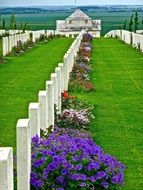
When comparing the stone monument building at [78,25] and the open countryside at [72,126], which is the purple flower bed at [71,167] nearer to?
the open countryside at [72,126]

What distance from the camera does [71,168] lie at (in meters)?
6.26

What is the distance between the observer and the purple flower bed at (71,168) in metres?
6.28

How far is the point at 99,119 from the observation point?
12.2 meters

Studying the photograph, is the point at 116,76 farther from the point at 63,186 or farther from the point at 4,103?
the point at 63,186

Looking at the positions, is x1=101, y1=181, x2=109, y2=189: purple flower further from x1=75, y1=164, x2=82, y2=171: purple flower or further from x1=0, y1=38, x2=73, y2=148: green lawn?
x1=0, y1=38, x2=73, y2=148: green lawn

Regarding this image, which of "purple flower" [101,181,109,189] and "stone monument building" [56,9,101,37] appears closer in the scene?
"purple flower" [101,181,109,189]

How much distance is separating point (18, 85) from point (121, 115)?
5459 millimetres

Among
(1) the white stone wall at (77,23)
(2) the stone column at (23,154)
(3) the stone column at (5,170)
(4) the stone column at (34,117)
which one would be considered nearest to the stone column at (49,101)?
(4) the stone column at (34,117)

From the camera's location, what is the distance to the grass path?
9163 mm

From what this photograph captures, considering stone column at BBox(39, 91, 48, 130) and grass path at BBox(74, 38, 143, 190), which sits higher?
stone column at BBox(39, 91, 48, 130)

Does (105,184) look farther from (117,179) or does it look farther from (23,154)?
(23,154)

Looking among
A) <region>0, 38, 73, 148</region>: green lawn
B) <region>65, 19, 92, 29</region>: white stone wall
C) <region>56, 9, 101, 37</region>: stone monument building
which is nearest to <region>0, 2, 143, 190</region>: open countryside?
<region>0, 38, 73, 148</region>: green lawn

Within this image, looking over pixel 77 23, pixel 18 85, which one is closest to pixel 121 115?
pixel 18 85

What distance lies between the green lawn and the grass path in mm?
1376
